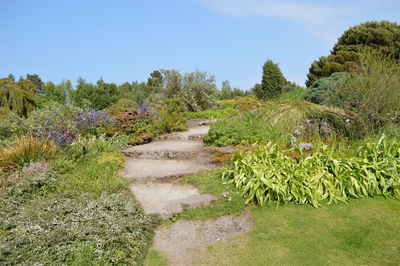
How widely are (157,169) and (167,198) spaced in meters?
1.39

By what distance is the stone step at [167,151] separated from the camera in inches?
278

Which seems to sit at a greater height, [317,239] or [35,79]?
[35,79]

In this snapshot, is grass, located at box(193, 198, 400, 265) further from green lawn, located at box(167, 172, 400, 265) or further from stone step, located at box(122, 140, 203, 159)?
stone step, located at box(122, 140, 203, 159)

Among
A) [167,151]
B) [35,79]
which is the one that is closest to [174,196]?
[167,151]

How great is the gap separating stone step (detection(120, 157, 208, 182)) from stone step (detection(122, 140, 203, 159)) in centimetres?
26

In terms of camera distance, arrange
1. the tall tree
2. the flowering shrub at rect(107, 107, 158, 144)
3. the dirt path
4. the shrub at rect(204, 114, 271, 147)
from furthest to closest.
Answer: the tall tree
the flowering shrub at rect(107, 107, 158, 144)
the shrub at rect(204, 114, 271, 147)
the dirt path

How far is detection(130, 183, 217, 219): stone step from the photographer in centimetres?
448

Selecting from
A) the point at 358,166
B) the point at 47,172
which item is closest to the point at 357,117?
the point at 358,166

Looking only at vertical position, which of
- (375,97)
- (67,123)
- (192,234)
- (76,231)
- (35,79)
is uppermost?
(35,79)

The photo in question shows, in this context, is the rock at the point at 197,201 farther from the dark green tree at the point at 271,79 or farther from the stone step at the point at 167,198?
the dark green tree at the point at 271,79

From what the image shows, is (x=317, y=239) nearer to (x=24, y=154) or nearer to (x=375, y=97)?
(x=375, y=97)

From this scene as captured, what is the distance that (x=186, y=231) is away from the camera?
4102 millimetres

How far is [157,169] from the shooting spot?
20.2 feet

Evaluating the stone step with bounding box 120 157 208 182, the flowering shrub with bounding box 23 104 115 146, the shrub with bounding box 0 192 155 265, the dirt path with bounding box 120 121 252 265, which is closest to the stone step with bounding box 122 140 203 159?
the dirt path with bounding box 120 121 252 265
